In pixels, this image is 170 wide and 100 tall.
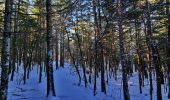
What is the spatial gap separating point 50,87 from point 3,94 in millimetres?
7347

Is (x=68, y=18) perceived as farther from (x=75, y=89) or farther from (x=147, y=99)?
(x=147, y=99)

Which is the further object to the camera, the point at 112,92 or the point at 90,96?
the point at 112,92

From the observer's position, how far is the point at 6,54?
12.5m

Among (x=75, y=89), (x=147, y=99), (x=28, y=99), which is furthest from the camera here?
(x=75, y=89)

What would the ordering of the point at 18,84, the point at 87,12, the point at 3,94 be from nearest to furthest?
the point at 3,94, the point at 18,84, the point at 87,12

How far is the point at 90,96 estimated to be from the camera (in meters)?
22.9

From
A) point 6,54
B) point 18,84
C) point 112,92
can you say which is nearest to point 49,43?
point 6,54

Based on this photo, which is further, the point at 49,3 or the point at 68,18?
the point at 68,18

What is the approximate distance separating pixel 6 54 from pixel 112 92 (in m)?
15.3

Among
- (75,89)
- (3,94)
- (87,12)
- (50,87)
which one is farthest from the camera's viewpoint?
(87,12)

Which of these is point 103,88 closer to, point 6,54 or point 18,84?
point 18,84

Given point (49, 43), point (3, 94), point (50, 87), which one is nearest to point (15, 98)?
point (50, 87)

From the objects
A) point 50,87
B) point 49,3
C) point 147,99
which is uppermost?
point 49,3

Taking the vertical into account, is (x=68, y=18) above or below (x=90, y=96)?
above
